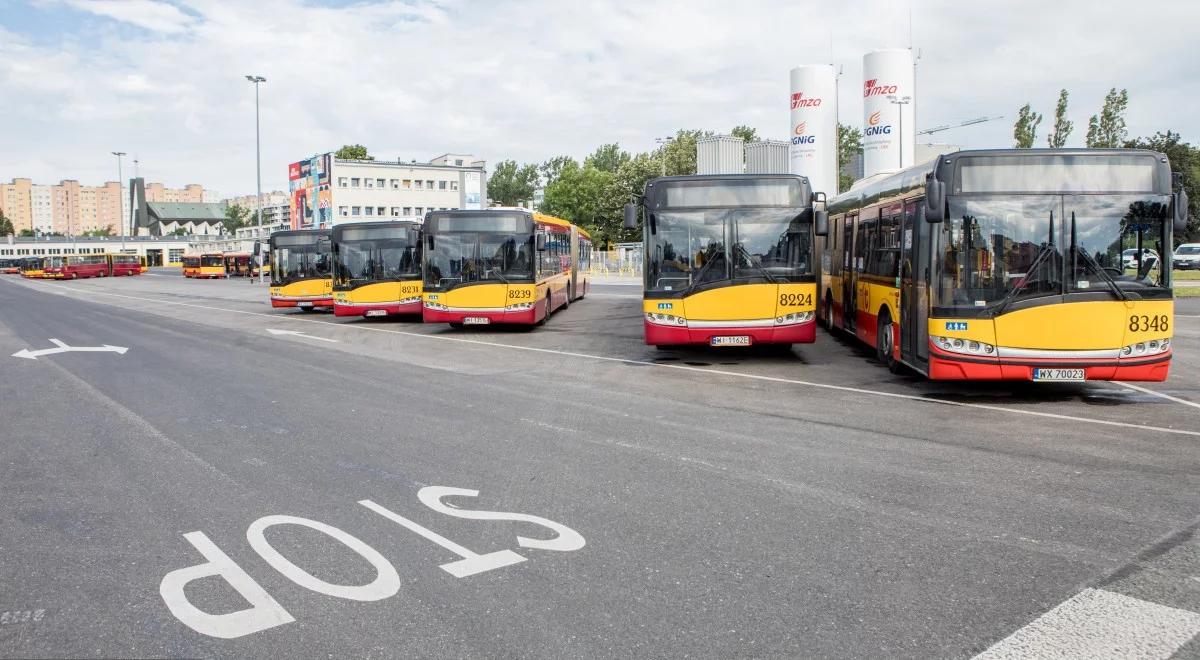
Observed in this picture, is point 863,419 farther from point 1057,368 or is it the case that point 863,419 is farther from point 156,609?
point 156,609

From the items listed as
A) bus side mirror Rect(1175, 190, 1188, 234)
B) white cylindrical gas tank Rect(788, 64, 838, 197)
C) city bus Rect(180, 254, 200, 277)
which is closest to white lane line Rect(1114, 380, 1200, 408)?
bus side mirror Rect(1175, 190, 1188, 234)

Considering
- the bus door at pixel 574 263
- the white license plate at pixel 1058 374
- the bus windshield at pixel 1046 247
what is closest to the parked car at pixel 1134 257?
the bus windshield at pixel 1046 247

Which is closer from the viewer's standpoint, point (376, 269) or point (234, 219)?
point (376, 269)

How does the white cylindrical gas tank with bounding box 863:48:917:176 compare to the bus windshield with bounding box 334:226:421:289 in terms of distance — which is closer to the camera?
the bus windshield with bounding box 334:226:421:289

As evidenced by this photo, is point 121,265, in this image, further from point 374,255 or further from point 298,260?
point 374,255

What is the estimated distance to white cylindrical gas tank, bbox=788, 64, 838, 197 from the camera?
107 feet

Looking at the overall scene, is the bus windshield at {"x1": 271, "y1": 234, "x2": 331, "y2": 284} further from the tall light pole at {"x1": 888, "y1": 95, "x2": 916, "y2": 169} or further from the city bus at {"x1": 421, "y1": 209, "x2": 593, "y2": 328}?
the tall light pole at {"x1": 888, "y1": 95, "x2": 916, "y2": 169}

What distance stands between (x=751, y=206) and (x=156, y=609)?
10.9 meters

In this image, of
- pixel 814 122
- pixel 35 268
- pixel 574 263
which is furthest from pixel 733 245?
pixel 35 268

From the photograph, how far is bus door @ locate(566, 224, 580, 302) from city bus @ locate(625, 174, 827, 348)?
14.9 meters

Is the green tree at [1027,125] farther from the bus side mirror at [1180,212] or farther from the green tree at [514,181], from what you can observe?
the green tree at [514,181]

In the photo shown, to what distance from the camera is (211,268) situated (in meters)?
82.3

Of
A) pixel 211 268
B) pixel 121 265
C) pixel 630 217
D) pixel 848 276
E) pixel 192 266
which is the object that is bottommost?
pixel 848 276

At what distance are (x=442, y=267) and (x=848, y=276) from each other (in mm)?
8734
